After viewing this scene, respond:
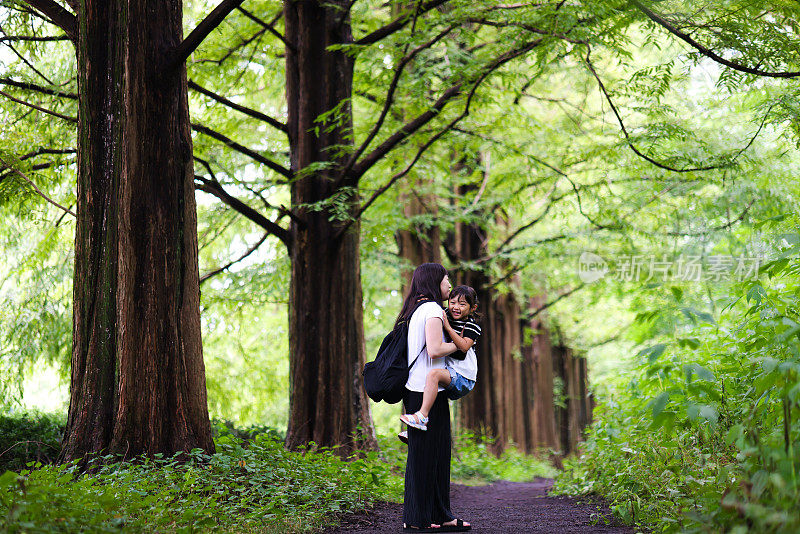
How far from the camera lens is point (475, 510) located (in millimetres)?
7871

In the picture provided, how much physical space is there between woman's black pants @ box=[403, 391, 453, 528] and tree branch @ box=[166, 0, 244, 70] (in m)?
3.73

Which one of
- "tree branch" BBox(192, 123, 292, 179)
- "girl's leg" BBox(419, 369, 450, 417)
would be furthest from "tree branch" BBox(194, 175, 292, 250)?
"girl's leg" BBox(419, 369, 450, 417)

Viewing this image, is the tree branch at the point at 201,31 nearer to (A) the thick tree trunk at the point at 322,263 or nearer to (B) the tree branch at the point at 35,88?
(B) the tree branch at the point at 35,88

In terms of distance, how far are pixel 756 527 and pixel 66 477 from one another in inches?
164

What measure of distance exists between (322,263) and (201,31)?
4318 mm

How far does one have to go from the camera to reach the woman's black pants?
565cm

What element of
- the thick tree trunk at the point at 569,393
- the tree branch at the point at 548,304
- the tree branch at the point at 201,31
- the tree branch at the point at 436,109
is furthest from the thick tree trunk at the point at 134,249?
the thick tree trunk at the point at 569,393

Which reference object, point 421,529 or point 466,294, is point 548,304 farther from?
point 421,529

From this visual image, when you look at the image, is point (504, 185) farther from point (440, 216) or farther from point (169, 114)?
point (169, 114)

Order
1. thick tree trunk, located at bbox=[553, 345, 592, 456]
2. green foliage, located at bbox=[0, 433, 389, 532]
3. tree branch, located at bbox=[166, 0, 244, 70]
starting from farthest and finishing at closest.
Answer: thick tree trunk, located at bbox=[553, 345, 592, 456] < tree branch, located at bbox=[166, 0, 244, 70] < green foliage, located at bbox=[0, 433, 389, 532]

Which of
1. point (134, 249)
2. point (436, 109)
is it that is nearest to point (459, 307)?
point (134, 249)

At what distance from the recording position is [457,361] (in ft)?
19.4

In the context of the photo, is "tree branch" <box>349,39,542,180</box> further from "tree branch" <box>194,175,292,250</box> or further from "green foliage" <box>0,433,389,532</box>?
"green foliage" <box>0,433,389,532</box>

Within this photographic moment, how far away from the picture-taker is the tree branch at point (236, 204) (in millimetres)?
9188
